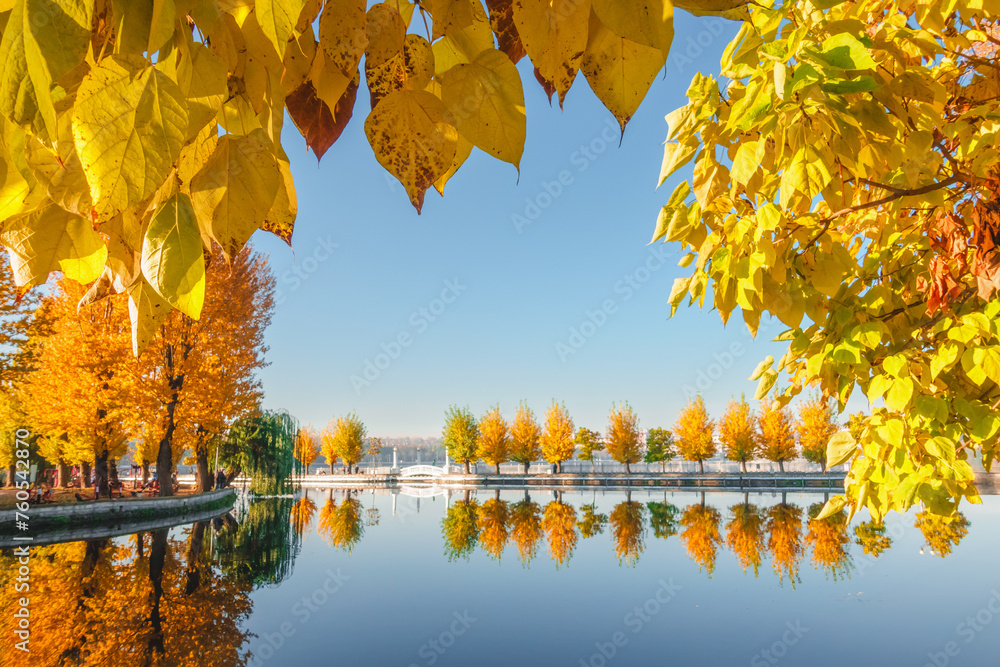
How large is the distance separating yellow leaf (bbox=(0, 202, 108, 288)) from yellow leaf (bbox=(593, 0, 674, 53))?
515 millimetres

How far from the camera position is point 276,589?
1034cm

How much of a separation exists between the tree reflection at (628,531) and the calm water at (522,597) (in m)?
0.15

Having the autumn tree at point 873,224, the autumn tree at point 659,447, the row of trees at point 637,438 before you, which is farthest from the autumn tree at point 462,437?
the autumn tree at point 873,224

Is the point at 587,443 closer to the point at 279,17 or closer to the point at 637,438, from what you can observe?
the point at 637,438

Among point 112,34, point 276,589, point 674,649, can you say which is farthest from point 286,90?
point 276,589

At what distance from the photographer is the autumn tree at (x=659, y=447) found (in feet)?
136

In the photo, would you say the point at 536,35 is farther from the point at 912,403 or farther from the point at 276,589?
the point at 276,589

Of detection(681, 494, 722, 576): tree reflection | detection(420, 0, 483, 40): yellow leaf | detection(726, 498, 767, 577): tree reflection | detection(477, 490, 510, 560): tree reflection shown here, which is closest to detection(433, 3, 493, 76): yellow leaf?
detection(420, 0, 483, 40): yellow leaf

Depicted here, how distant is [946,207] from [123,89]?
1891 millimetres

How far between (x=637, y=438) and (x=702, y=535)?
2549 cm

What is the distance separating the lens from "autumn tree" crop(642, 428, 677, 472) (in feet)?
136

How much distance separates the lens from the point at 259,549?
13.7m

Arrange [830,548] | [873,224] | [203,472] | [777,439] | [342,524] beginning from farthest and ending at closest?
1. [777,439]
2. [203,472]
3. [342,524]
4. [830,548]
5. [873,224]

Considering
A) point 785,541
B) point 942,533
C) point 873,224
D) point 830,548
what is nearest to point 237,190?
point 873,224
